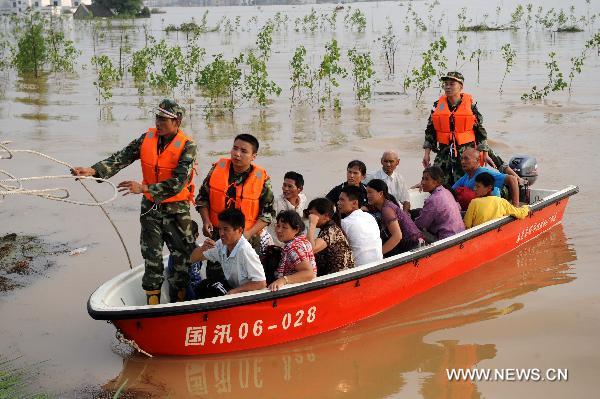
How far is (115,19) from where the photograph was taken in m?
47.5

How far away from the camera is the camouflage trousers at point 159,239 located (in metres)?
5.68

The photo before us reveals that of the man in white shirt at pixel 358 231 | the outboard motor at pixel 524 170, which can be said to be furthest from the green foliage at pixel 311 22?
the man in white shirt at pixel 358 231

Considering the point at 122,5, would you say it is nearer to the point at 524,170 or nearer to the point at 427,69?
the point at 427,69

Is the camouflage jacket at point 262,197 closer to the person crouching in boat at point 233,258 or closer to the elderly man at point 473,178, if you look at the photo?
the person crouching in boat at point 233,258

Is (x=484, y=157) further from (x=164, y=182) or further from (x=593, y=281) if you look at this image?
(x=164, y=182)

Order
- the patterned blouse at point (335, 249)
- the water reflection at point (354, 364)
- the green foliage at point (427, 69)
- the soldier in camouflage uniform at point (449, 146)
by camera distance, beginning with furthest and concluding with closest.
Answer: the green foliage at point (427, 69), the soldier in camouflage uniform at point (449, 146), the patterned blouse at point (335, 249), the water reflection at point (354, 364)

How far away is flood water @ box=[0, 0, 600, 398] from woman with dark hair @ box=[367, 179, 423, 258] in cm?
52

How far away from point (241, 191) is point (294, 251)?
1.85ft

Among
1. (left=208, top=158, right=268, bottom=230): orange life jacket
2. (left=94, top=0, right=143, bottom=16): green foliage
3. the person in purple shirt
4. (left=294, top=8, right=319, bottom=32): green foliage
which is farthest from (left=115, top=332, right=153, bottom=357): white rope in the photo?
(left=94, top=0, right=143, bottom=16): green foliage

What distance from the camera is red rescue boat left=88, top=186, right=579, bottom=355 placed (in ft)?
16.9

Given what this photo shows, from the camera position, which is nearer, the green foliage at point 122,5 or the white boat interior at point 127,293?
the white boat interior at point 127,293

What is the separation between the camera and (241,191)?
5625 mm

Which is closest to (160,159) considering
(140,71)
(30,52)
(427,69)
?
(427,69)

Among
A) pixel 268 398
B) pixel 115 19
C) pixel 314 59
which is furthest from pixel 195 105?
pixel 115 19
